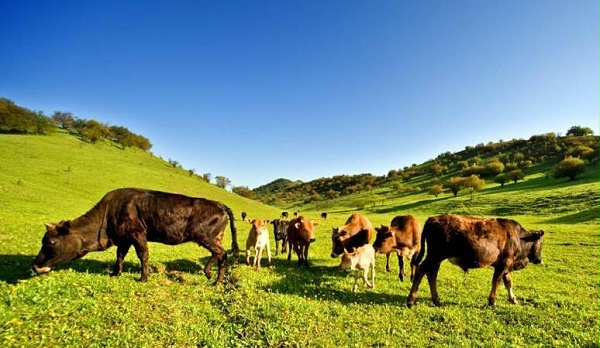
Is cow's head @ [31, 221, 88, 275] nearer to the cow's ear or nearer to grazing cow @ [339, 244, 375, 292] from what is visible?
the cow's ear

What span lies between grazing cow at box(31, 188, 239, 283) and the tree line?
74.6m

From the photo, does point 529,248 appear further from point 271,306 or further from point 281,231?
point 281,231

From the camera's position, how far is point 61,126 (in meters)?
87.8

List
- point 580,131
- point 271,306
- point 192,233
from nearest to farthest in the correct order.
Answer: point 271,306 < point 192,233 < point 580,131

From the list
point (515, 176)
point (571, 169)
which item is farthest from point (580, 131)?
point (571, 169)

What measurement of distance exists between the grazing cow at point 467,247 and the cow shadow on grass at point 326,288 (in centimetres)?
115

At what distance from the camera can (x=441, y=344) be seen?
7.88 m

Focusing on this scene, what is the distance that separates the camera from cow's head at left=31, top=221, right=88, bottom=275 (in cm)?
890

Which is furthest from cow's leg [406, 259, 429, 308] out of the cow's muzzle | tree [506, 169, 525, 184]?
tree [506, 169, 525, 184]

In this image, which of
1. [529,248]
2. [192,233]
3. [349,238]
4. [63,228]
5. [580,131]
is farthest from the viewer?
[580,131]

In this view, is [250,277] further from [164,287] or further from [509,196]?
[509,196]

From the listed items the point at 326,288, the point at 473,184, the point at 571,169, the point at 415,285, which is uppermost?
the point at 571,169

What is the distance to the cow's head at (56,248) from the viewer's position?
29.2ft

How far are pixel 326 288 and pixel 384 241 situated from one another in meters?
3.10
